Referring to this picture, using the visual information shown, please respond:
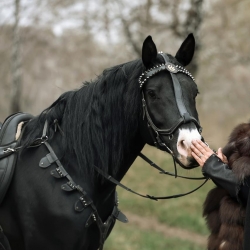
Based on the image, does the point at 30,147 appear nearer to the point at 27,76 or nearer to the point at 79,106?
the point at 79,106

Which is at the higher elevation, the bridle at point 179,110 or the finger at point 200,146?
the bridle at point 179,110

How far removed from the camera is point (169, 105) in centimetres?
284

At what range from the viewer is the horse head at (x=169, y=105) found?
9.04 ft

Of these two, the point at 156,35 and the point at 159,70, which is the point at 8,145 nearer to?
the point at 159,70

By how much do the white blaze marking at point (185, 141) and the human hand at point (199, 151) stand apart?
0.09 feet

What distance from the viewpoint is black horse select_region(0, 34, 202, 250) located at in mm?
2953

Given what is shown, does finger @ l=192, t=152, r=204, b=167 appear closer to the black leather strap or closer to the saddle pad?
the saddle pad

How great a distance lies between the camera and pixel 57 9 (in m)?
14.0

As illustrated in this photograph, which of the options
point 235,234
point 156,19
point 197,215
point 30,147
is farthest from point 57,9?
point 235,234

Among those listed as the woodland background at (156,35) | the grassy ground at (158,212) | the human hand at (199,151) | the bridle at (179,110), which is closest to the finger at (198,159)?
the human hand at (199,151)

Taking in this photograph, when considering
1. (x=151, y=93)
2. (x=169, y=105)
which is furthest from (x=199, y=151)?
(x=151, y=93)

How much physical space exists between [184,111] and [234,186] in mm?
567

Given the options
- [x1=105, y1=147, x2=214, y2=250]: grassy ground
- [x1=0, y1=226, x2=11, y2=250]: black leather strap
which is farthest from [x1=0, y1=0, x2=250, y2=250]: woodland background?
[x1=0, y1=226, x2=11, y2=250]: black leather strap

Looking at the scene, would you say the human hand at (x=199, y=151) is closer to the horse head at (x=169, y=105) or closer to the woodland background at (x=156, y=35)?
the horse head at (x=169, y=105)
